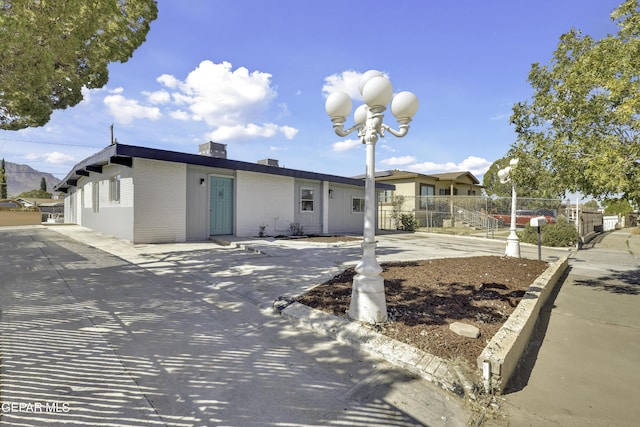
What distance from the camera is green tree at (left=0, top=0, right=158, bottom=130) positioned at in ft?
16.7

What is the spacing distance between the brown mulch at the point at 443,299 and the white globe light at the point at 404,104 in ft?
8.07

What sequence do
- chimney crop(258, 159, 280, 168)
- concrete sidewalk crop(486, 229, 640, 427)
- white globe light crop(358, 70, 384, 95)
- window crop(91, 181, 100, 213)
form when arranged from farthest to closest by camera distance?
chimney crop(258, 159, 280, 168)
window crop(91, 181, 100, 213)
white globe light crop(358, 70, 384, 95)
concrete sidewalk crop(486, 229, 640, 427)

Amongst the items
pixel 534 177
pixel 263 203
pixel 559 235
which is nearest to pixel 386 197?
pixel 559 235

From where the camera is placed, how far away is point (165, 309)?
3.98m

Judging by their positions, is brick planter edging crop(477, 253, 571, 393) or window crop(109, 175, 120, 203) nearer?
brick planter edging crop(477, 253, 571, 393)

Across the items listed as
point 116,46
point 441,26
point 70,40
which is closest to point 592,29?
point 441,26

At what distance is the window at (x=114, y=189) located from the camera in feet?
35.2

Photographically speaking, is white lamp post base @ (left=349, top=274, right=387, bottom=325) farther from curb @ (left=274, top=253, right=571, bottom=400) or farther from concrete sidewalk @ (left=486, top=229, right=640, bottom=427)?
Answer: concrete sidewalk @ (left=486, top=229, right=640, bottom=427)

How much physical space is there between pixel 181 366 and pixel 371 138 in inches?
123

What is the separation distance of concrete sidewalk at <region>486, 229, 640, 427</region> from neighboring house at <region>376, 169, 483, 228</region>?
1586cm

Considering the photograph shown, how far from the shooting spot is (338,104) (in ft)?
12.5

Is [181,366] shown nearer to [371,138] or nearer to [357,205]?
[371,138]

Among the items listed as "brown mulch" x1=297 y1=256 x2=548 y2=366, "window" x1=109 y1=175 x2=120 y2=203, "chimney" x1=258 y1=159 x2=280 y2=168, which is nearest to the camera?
"brown mulch" x1=297 y1=256 x2=548 y2=366

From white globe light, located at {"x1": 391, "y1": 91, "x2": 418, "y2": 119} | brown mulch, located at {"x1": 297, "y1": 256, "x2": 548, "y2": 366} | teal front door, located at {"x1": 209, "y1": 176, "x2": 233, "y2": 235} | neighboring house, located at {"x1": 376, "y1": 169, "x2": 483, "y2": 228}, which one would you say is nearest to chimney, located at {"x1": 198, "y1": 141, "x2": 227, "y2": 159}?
teal front door, located at {"x1": 209, "y1": 176, "x2": 233, "y2": 235}
